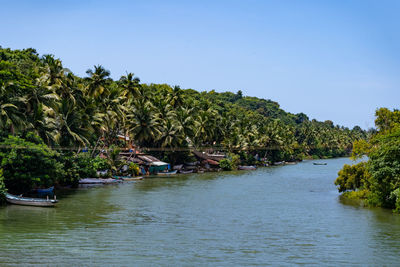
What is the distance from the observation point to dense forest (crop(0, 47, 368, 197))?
3809 cm

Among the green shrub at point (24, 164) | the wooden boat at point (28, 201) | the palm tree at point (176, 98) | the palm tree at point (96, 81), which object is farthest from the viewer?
the palm tree at point (176, 98)

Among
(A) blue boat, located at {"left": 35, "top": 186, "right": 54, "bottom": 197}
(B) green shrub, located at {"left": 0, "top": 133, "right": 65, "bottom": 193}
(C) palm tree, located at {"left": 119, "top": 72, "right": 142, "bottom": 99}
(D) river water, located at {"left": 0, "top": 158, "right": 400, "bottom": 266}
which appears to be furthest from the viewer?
(C) palm tree, located at {"left": 119, "top": 72, "right": 142, "bottom": 99}

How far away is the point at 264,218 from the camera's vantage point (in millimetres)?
34281

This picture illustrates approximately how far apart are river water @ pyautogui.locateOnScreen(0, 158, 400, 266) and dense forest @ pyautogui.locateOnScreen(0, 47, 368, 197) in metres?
4.48

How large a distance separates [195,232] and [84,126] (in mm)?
28882

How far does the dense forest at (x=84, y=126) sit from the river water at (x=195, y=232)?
4477mm

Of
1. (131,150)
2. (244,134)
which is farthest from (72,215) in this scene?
(244,134)

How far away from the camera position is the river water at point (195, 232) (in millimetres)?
22031

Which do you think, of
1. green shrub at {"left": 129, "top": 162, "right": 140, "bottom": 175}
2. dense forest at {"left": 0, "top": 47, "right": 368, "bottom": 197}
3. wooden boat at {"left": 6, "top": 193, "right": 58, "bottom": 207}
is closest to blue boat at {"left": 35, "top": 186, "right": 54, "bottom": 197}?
dense forest at {"left": 0, "top": 47, "right": 368, "bottom": 197}

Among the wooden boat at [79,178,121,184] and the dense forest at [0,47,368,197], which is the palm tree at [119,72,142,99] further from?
the wooden boat at [79,178,121,184]

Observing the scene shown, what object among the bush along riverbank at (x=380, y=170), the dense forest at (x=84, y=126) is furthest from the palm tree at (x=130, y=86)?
the bush along riverbank at (x=380, y=170)

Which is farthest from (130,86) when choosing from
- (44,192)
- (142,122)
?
(44,192)

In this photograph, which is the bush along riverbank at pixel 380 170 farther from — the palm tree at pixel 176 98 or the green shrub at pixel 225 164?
the palm tree at pixel 176 98

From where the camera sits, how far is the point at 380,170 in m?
33.9
